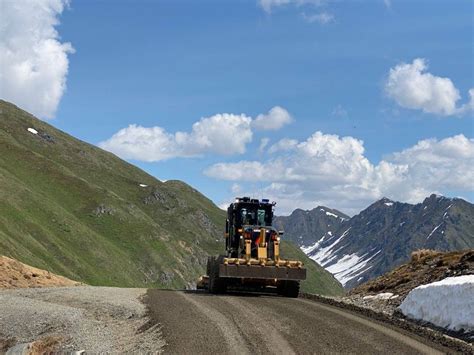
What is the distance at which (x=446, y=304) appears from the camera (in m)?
16.8

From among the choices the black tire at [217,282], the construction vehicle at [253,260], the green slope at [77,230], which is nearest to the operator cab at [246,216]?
the construction vehicle at [253,260]

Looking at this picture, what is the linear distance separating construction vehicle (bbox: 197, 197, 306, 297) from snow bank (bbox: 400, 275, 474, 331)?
6.43 meters

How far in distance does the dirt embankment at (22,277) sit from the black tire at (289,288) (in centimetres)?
1289

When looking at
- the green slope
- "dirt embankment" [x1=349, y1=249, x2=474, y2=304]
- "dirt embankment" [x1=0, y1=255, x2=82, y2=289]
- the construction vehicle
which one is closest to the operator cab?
the construction vehicle

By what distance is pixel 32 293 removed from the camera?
896 inches

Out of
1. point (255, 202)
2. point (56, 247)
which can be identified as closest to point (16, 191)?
point (56, 247)

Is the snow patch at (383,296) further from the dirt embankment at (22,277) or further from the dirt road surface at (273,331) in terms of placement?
the dirt embankment at (22,277)

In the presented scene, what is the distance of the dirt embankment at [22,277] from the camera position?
2797cm

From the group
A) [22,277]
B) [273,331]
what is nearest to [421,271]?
[273,331]

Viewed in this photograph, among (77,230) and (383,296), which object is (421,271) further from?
(77,230)

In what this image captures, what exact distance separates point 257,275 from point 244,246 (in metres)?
2.46

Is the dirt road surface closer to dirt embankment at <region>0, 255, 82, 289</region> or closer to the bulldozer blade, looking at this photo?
the bulldozer blade

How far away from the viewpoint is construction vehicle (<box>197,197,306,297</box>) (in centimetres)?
2409

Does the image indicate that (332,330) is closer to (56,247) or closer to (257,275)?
(257,275)
